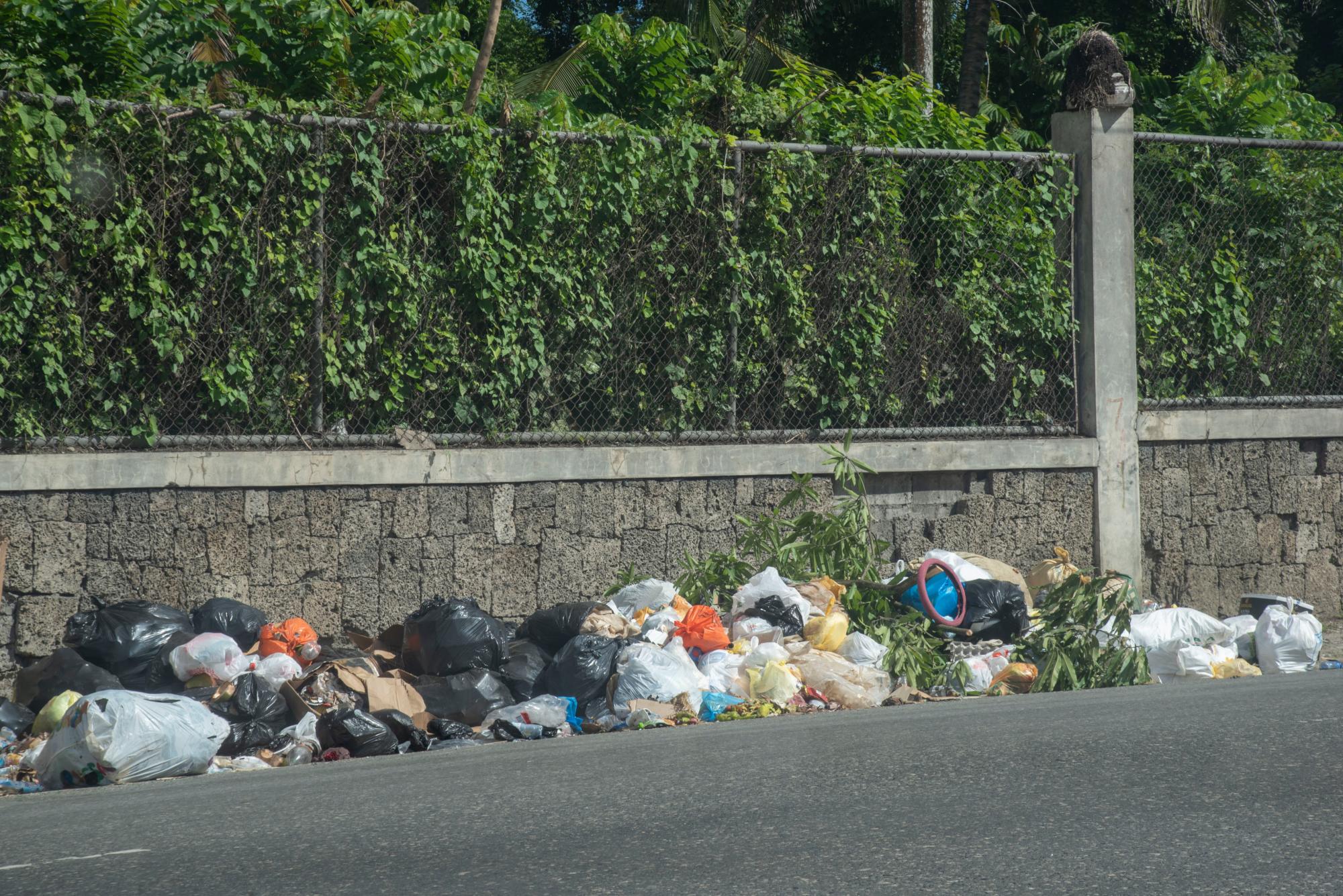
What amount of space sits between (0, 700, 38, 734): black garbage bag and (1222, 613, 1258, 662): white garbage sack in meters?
6.51

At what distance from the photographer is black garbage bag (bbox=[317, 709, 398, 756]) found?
536cm

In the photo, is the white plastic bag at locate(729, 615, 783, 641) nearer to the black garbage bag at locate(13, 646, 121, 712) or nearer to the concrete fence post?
the concrete fence post

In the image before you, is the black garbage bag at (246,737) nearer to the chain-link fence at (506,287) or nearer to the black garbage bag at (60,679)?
the black garbage bag at (60,679)

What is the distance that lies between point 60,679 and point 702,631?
302 centimetres

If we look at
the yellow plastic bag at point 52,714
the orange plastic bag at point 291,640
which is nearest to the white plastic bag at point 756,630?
the orange plastic bag at point 291,640

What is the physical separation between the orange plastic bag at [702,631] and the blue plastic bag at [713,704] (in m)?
0.41

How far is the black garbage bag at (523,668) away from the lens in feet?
20.3

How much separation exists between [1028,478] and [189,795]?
18.1 ft

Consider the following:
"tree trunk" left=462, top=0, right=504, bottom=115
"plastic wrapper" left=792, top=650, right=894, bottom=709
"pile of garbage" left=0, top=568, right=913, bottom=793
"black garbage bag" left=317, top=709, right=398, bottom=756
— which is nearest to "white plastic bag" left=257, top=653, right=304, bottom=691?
"pile of garbage" left=0, top=568, right=913, bottom=793

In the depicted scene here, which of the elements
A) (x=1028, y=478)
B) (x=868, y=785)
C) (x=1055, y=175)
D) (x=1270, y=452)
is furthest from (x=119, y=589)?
(x=1270, y=452)

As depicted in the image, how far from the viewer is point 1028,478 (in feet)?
26.6

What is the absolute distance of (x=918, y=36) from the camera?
13.2m

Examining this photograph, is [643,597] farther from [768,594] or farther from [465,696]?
[465,696]

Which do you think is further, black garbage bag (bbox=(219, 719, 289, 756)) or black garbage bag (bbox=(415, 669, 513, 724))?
black garbage bag (bbox=(415, 669, 513, 724))
